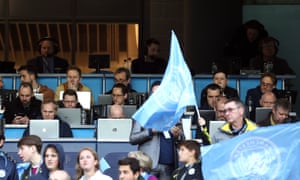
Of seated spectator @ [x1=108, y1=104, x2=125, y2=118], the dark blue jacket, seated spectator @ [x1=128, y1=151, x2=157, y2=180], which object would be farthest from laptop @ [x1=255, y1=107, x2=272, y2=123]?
the dark blue jacket

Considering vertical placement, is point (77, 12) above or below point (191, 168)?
above

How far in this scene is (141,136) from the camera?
56.1 ft

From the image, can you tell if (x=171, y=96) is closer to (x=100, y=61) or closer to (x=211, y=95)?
(x=211, y=95)

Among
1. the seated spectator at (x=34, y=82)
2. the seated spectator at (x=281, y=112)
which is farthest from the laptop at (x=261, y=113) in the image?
the seated spectator at (x=34, y=82)

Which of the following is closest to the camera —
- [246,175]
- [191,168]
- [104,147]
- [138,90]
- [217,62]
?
[246,175]

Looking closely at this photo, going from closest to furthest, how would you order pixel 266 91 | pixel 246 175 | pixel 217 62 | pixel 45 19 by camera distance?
pixel 246 175, pixel 266 91, pixel 217 62, pixel 45 19

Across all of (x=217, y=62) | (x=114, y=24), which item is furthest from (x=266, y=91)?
(x=114, y=24)

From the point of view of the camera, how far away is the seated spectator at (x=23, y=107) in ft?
66.9

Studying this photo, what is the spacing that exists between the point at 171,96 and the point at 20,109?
5204 millimetres

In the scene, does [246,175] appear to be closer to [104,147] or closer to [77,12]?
[104,147]

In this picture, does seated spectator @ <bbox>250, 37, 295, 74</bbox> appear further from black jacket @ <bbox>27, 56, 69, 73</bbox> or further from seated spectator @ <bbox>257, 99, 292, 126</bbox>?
seated spectator @ <bbox>257, 99, 292, 126</bbox>

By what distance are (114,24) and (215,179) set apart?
578 inches

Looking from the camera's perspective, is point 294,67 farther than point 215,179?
Yes

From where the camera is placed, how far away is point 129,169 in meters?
15.0
